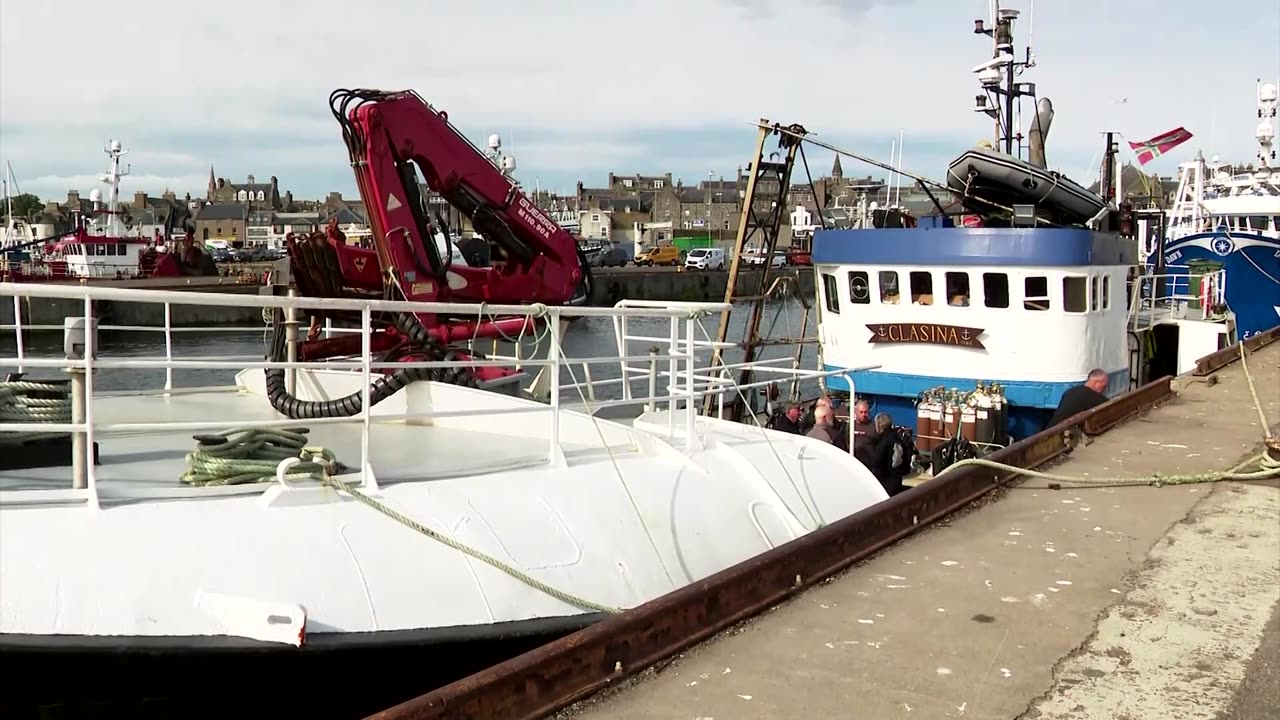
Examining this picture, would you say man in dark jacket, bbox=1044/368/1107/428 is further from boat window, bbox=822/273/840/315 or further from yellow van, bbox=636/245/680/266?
yellow van, bbox=636/245/680/266

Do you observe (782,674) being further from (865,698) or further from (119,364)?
(119,364)

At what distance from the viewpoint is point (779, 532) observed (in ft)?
20.9

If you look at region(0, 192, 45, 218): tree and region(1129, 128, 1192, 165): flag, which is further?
region(0, 192, 45, 218): tree

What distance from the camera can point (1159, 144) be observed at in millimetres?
23250

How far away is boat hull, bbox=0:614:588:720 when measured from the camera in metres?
3.97

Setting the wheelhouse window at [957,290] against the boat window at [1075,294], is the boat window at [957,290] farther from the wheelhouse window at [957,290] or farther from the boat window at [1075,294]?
the boat window at [1075,294]

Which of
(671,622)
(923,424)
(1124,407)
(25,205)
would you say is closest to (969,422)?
(923,424)

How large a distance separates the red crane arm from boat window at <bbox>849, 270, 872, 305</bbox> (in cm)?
380

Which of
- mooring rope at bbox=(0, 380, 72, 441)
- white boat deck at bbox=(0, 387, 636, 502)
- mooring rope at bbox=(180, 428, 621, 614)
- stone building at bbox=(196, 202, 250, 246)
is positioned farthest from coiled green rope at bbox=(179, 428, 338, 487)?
stone building at bbox=(196, 202, 250, 246)

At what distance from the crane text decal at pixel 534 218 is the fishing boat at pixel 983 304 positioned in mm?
3666

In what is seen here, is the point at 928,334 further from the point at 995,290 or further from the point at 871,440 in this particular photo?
the point at 871,440

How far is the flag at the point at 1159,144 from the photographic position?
22984 millimetres

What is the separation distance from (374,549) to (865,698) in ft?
7.24


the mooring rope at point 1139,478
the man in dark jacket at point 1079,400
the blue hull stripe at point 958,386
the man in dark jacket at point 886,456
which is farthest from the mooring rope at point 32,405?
the man in dark jacket at point 1079,400
